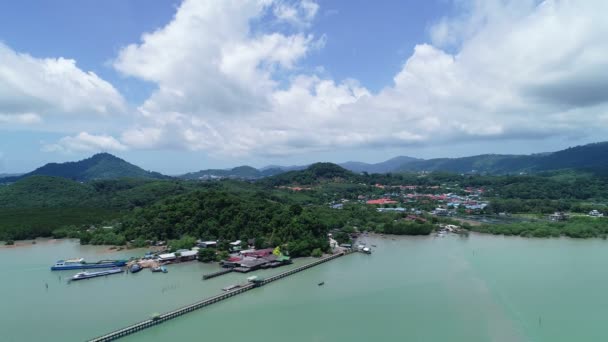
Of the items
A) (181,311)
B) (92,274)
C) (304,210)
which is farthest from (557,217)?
(92,274)

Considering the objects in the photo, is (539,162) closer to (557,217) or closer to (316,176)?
(316,176)

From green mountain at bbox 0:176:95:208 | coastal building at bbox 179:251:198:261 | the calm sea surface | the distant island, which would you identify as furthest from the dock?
green mountain at bbox 0:176:95:208

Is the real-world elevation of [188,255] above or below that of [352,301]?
above

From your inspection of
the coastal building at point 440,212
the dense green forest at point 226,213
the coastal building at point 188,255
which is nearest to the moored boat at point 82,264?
the coastal building at point 188,255

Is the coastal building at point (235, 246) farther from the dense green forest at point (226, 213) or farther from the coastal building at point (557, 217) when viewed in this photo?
the coastal building at point (557, 217)

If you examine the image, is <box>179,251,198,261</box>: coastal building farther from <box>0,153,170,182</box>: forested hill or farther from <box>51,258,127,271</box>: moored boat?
<box>0,153,170,182</box>: forested hill

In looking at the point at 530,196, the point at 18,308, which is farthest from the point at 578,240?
the point at 18,308

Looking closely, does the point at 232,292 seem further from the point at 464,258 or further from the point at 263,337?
the point at 464,258
